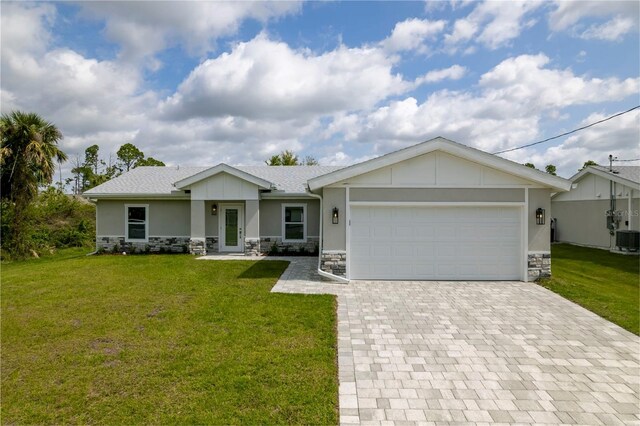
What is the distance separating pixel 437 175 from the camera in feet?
31.3

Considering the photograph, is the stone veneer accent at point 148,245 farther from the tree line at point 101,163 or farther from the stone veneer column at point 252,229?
the tree line at point 101,163

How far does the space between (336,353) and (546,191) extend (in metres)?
8.10

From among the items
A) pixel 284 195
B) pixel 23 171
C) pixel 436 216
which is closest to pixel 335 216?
pixel 436 216

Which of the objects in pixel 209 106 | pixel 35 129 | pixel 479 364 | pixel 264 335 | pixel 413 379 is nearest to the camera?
pixel 413 379

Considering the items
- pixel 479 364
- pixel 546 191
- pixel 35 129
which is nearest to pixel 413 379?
pixel 479 364

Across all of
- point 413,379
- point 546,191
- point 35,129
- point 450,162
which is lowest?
point 413,379

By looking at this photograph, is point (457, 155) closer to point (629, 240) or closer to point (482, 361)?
point (482, 361)

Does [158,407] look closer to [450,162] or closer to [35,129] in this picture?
[450,162]

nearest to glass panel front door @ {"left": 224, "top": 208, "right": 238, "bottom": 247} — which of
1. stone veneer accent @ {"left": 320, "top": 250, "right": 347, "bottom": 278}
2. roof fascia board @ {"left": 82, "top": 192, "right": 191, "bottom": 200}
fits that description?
roof fascia board @ {"left": 82, "top": 192, "right": 191, "bottom": 200}

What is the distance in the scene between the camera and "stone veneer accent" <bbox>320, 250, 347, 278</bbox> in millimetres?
9648

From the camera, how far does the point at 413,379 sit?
4219 mm

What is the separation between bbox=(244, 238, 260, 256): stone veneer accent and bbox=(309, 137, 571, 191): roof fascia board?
5.86m

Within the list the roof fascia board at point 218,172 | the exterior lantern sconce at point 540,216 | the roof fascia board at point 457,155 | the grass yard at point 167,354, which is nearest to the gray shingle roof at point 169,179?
the roof fascia board at point 218,172

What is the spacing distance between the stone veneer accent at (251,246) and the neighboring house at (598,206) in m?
14.6
